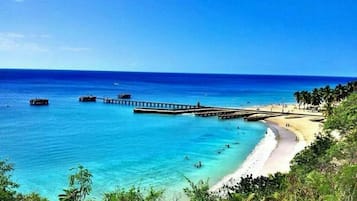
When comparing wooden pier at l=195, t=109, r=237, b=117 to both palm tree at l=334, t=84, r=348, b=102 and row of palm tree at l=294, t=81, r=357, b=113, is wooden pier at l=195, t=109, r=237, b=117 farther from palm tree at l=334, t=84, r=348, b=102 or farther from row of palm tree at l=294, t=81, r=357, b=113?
palm tree at l=334, t=84, r=348, b=102

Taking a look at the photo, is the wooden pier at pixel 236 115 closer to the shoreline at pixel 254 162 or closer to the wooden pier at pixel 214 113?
the wooden pier at pixel 214 113

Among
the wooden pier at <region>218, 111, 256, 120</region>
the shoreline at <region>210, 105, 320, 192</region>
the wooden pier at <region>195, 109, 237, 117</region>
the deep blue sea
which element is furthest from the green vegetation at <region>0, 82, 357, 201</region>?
the wooden pier at <region>195, 109, 237, 117</region>

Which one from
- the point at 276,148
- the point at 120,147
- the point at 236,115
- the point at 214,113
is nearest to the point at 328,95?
the point at 236,115

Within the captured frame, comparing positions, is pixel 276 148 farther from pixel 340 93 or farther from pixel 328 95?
pixel 340 93

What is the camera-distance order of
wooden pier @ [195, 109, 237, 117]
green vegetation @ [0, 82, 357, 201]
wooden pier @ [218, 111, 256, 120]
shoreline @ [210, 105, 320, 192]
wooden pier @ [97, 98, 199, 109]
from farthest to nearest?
wooden pier @ [97, 98, 199, 109] < wooden pier @ [195, 109, 237, 117] < wooden pier @ [218, 111, 256, 120] < shoreline @ [210, 105, 320, 192] < green vegetation @ [0, 82, 357, 201]

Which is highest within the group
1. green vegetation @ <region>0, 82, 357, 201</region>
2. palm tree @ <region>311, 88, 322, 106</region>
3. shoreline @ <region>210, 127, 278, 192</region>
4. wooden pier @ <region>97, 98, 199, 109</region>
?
palm tree @ <region>311, 88, 322, 106</region>

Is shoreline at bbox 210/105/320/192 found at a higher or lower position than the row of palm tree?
lower
